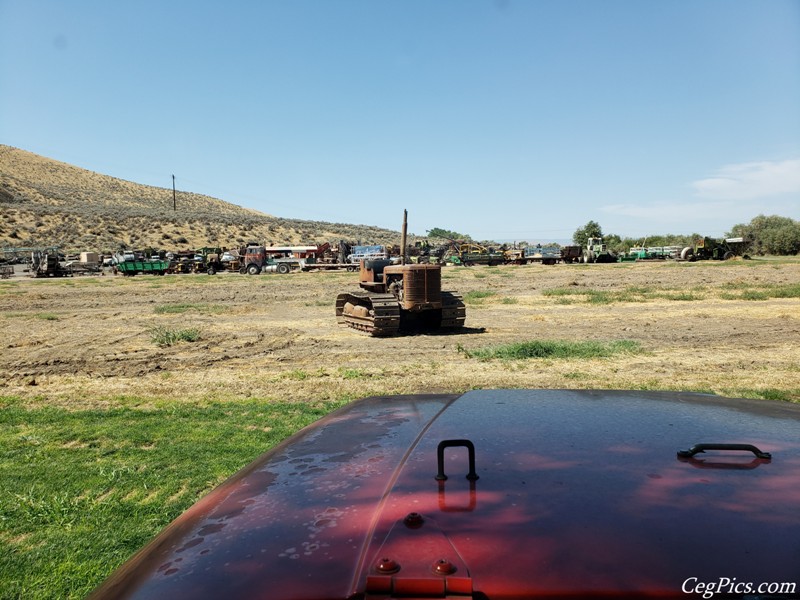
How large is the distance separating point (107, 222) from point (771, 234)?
243ft

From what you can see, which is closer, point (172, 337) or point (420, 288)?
point (172, 337)

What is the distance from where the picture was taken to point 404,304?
591 inches

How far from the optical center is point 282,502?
5.92 feet

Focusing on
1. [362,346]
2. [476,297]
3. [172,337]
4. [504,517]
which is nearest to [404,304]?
[362,346]

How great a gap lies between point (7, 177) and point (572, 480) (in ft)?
332

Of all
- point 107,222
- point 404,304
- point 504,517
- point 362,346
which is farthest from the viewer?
point 107,222

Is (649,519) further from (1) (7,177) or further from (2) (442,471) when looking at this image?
(1) (7,177)

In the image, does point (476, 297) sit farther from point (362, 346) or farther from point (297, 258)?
point (297, 258)

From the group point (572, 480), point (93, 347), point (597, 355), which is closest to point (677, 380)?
point (597, 355)

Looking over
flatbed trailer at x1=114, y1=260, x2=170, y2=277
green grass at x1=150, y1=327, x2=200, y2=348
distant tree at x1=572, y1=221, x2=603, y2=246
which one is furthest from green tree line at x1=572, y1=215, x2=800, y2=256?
green grass at x1=150, y1=327, x2=200, y2=348

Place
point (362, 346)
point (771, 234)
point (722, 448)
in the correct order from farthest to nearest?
point (771, 234) < point (362, 346) < point (722, 448)

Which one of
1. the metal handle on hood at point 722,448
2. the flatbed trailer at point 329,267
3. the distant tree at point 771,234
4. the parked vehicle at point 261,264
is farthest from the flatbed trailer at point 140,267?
the distant tree at point 771,234

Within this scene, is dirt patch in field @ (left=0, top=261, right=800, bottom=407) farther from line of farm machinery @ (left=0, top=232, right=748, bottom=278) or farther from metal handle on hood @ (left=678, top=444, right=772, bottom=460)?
line of farm machinery @ (left=0, top=232, right=748, bottom=278)

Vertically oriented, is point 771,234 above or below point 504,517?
above
